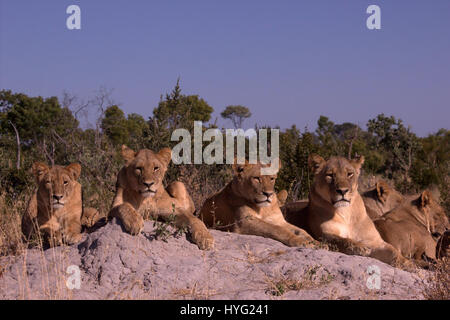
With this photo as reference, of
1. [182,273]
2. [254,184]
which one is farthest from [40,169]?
[254,184]

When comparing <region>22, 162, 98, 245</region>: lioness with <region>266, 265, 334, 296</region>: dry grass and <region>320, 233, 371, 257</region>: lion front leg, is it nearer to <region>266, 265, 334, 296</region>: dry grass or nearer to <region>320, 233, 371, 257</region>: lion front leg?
<region>266, 265, 334, 296</region>: dry grass

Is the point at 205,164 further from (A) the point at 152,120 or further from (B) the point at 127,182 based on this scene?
(B) the point at 127,182

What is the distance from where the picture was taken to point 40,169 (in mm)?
6855

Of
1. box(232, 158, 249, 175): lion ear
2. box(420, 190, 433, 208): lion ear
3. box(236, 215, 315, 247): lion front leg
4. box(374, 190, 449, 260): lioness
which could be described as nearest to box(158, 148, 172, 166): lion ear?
box(232, 158, 249, 175): lion ear

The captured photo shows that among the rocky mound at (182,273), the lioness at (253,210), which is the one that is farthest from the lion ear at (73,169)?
the lioness at (253,210)

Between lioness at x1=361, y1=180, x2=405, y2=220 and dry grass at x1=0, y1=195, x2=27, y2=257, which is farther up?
lioness at x1=361, y1=180, x2=405, y2=220

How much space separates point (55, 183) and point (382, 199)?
5.07m

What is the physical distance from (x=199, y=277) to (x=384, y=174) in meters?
13.3

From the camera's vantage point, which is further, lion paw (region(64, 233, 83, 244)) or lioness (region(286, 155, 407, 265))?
lioness (region(286, 155, 407, 265))

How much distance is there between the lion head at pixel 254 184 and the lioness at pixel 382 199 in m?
2.57

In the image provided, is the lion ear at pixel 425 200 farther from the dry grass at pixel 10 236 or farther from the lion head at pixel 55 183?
the dry grass at pixel 10 236

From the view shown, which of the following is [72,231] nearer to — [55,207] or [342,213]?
[55,207]

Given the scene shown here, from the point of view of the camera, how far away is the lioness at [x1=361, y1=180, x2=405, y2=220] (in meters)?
9.30
